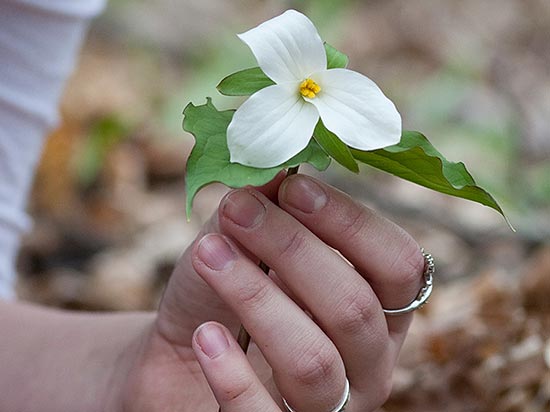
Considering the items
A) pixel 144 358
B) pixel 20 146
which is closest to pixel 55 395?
pixel 144 358

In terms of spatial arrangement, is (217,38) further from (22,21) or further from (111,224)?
(22,21)

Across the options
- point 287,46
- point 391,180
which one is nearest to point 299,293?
point 287,46

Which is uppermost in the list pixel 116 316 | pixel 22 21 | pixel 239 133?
pixel 239 133

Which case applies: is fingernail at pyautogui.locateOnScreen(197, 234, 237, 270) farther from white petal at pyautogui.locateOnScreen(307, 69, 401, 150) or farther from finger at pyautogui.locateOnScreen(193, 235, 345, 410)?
white petal at pyautogui.locateOnScreen(307, 69, 401, 150)

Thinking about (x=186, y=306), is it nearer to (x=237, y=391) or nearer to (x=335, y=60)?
(x=237, y=391)

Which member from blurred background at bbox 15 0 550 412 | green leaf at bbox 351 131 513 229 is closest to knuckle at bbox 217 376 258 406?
green leaf at bbox 351 131 513 229
